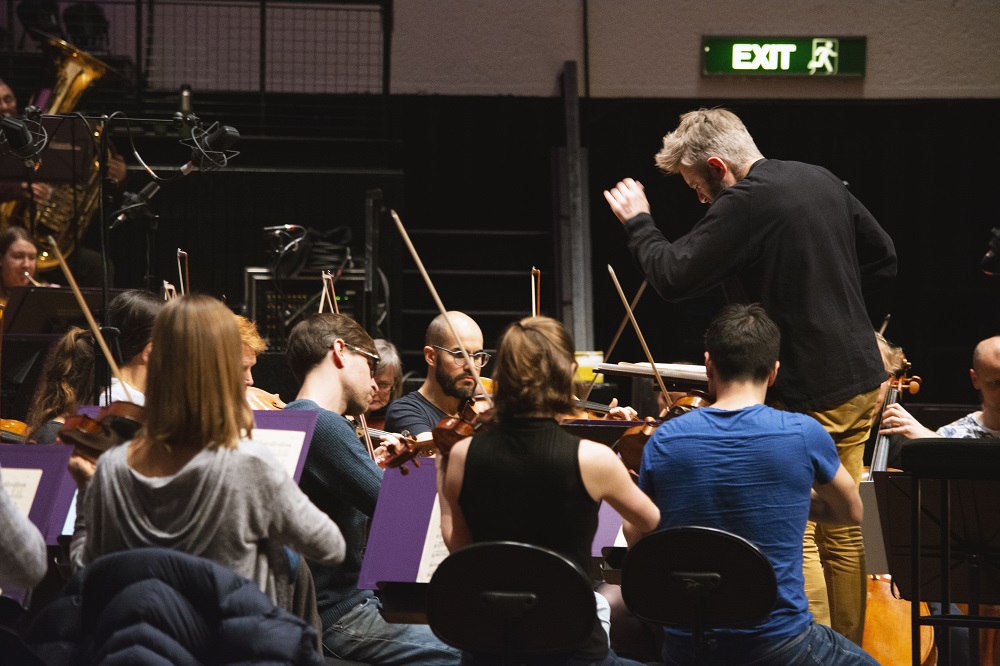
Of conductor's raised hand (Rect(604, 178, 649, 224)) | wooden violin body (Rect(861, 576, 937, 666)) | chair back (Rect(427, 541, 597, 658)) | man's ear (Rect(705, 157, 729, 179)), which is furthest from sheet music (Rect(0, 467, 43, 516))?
wooden violin body (Rect(861, 576, 937, 666))

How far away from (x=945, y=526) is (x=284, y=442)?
1.60 m

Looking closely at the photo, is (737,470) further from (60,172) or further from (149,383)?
(60,172)

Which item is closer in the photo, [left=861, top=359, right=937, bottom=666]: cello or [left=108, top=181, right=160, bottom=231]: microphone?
[left=861, top=359, right=937, bottom=666]: cello

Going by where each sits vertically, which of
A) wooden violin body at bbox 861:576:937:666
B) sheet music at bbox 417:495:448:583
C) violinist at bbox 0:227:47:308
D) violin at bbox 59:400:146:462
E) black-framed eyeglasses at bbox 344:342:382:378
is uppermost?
violinist at bbox 0:227:47:308

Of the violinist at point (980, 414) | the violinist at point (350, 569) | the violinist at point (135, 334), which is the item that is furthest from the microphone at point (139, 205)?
the violinist at point (980, 414)

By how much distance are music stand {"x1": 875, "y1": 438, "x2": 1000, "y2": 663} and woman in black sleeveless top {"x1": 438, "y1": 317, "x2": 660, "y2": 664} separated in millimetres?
784

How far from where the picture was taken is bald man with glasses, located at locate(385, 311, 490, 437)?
4062 mm

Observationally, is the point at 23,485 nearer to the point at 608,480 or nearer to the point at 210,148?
the point at 608,480

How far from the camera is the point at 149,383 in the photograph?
7.37ft

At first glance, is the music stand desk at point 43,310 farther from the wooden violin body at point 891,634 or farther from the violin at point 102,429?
the wooden violin body at point 891,634

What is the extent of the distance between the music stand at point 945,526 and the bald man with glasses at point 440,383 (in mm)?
1417

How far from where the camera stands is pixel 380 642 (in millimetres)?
2967

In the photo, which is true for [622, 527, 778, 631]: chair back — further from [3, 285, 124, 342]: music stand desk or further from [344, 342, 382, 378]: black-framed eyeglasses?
[3, 285, 124, 342]: music stand desk

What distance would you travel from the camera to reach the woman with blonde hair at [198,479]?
2176 mm
